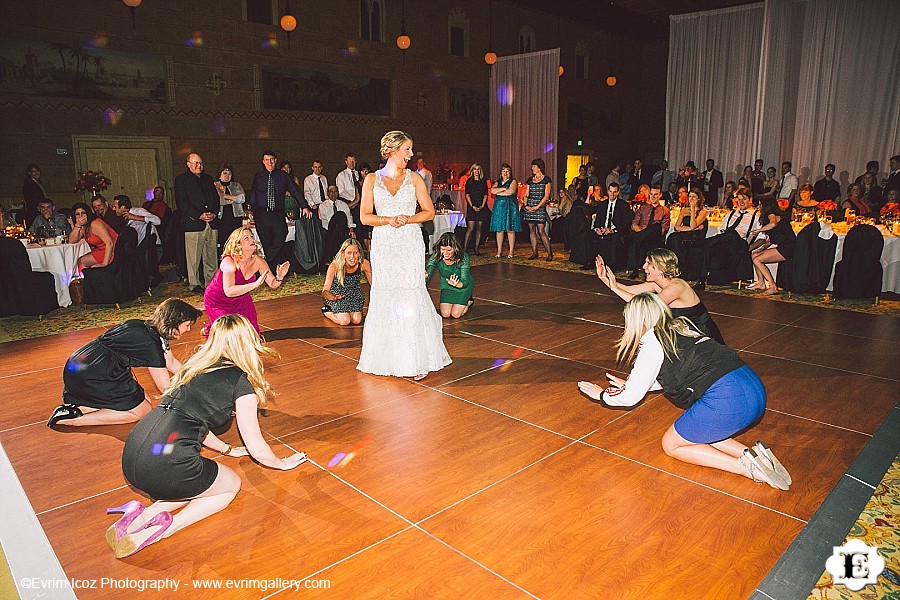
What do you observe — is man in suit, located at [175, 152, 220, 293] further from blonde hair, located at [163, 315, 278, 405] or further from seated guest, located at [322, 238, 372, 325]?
blonde hair, located at [163, 315, 278, 405]

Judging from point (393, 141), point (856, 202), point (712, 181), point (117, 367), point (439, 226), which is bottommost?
point (117, 367)

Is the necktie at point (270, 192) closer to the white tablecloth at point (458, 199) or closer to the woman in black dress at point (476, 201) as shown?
the woman in black dress at point (476, 201)

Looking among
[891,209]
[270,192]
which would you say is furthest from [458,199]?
[891,209]

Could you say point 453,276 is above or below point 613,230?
below

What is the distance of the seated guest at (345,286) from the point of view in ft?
19.0

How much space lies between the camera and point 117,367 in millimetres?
3516

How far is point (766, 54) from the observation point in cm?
1115

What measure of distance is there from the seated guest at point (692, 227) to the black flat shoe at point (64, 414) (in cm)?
676

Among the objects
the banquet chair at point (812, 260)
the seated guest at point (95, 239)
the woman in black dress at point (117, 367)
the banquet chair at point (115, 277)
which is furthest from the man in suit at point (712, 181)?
the woman in black dress at point (117, 367)

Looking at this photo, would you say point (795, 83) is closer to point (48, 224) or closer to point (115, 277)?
point (115, 277)

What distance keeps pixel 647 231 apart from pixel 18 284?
7.53 m

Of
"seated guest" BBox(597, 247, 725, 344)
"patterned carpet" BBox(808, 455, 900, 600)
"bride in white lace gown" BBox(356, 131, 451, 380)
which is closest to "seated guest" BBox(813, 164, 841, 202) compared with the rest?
"seated guest" BBox(597, 247, 725, 344)

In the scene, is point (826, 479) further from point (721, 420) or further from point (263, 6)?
point (263, 6)

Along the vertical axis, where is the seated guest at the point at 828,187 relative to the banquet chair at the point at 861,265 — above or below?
above
